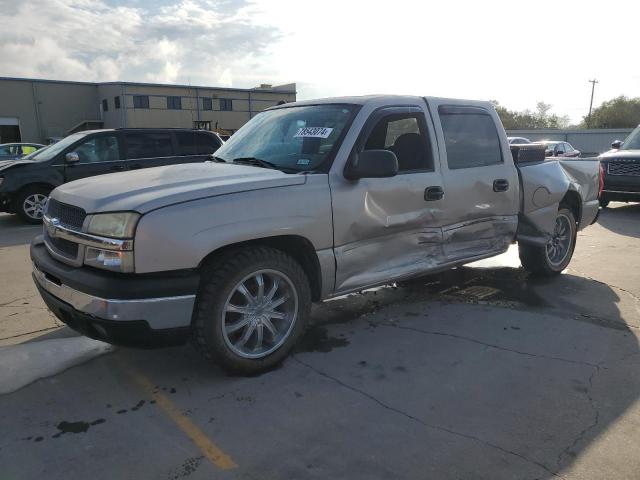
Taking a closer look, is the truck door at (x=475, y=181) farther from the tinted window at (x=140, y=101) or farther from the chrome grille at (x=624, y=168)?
the tinted window at (x=140, y=101)

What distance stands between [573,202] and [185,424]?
5.22 m

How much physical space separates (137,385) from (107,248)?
100cm

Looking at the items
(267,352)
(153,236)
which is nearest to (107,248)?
(153,236)

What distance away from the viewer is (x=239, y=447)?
8.94 ft

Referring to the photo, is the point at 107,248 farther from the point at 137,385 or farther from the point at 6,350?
the point at 6,350

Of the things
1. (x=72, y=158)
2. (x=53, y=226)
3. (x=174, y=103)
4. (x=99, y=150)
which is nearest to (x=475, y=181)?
(x=53, y=226)

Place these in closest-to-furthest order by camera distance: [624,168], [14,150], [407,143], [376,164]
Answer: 1. [376,164]
2. [407,143]
3. [624,168]
4. [14,150]

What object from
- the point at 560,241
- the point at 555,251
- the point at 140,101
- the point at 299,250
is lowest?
the point at 555,251

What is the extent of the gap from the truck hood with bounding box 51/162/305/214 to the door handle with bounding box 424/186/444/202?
1.27 m

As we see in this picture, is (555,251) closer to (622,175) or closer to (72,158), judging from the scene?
(622,175)

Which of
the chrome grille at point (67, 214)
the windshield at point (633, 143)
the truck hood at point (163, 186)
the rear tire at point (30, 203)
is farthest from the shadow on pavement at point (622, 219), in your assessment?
the rear tire at point (30, 203)

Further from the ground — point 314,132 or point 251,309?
point 314,132

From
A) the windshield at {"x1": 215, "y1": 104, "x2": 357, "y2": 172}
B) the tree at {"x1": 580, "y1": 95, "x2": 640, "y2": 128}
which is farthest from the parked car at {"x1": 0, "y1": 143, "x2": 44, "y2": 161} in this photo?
the tree at {"x1": 580, "y1": 95, "x2": 640, "y2": 128}

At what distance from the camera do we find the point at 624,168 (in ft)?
37.0
